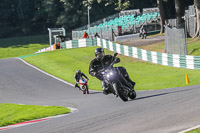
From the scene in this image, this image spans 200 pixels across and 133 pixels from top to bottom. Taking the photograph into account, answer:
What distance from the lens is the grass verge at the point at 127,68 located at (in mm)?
23234

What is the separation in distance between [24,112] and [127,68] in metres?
17.9

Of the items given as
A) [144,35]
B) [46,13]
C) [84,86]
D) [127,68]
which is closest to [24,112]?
[84,86]

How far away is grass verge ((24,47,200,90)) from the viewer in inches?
915

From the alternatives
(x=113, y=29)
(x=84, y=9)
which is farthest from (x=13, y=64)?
(x=84, y=9)

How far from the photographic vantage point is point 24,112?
1625 centimetres

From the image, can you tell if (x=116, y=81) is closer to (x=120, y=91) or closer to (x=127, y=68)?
(x=120, y=91)

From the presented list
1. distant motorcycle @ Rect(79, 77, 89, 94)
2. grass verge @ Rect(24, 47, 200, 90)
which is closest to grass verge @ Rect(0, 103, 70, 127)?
distant motorcycle @ Rect(79, 77, 89, 94)

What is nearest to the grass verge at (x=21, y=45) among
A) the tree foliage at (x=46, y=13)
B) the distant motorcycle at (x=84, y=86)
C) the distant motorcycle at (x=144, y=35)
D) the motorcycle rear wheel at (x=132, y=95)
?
the tree foliage at (x=46, y=13)

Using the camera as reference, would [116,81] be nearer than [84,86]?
Yes

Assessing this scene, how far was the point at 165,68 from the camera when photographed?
30812mm

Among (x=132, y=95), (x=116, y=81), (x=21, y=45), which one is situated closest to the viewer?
(x=116, y=81)

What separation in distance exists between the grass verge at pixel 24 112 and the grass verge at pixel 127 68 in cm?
659

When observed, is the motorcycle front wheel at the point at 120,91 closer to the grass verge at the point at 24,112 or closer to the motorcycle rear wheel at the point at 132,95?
the motorcycle rear wheel at the point at 132,95

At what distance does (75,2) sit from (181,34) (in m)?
53.9
